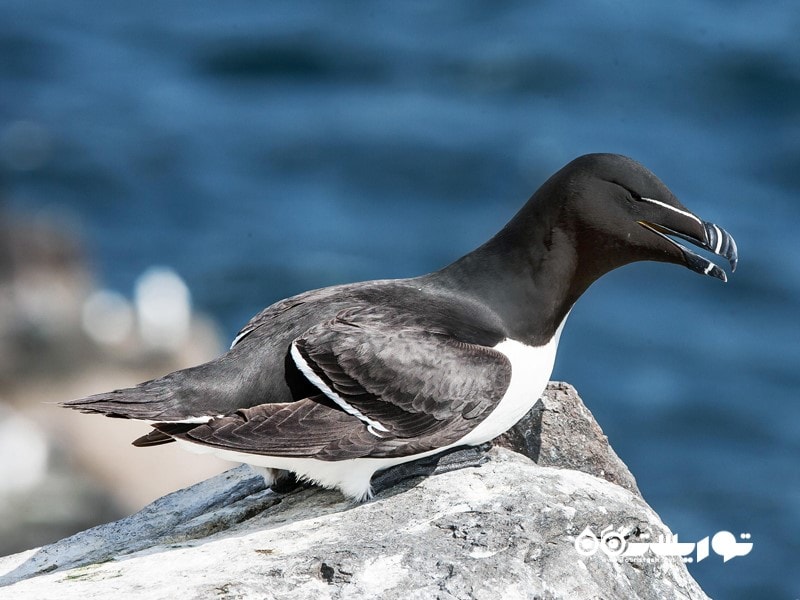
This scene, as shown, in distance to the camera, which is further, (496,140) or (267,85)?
(267,85)

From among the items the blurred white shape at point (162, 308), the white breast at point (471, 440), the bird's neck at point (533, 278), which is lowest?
the blurred white shape at point (162, 308)

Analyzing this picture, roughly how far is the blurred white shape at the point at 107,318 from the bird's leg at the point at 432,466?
8.62m

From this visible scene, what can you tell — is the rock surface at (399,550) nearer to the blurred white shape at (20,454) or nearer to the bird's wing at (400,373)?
the bird's wing at (400,373)

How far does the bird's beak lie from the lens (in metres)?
6.46

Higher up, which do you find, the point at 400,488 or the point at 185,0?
the point at 185,0

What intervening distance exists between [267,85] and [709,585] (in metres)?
11.2

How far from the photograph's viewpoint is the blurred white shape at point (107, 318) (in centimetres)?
1481

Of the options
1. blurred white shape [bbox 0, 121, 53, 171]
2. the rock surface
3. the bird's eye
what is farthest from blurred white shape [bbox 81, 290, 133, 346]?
the bird's eye

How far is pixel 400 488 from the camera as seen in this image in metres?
6.34

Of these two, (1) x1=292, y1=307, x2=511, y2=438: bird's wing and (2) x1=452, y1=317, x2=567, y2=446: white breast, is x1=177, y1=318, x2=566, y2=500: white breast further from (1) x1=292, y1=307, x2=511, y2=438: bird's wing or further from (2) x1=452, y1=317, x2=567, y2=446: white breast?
(1) x1=292, y1=307, x2=511, y2=438: bird's wing

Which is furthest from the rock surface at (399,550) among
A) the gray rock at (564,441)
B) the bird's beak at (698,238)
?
the bird's beak at (698,238)

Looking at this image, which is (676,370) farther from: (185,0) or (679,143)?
(185,0)

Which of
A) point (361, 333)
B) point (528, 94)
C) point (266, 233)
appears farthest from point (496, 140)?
point (361, 333)

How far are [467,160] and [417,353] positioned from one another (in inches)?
480
